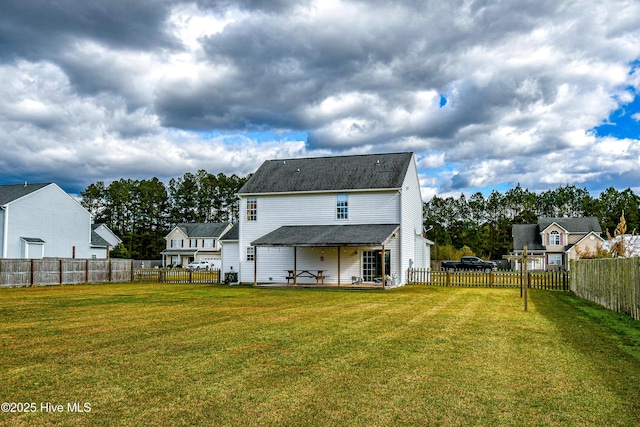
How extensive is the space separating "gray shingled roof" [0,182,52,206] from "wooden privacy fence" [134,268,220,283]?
10.8 meters

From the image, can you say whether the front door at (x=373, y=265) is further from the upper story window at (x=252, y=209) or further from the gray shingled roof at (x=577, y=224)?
the gray shingled roof at (x=577, y=224)

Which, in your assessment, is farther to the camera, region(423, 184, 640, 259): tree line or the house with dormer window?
region(423, 184, 640, 259): tree line

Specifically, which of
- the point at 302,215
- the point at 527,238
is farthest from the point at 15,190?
the point at 527,238

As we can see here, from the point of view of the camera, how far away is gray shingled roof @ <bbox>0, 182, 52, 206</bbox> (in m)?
38.1

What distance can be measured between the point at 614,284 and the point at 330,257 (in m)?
17.4

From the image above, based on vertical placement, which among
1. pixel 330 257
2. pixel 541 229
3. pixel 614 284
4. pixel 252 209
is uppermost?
pixel 252 209

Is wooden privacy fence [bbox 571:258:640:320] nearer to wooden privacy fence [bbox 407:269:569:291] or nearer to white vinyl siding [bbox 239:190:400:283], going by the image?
wooden privacy fence [bbox 407:269:569:291]

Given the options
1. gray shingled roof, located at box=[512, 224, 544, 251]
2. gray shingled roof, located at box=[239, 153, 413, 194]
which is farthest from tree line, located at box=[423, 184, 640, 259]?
gray shingled roof, located at box=[239, 153, 413, 194]

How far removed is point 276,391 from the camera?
6.57m

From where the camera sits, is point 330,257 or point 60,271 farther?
point 60,271

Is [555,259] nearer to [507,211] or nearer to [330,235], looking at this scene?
[507,211]

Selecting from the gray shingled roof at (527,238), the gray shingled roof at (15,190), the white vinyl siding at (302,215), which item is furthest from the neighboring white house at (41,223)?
the gray shingled roof at (527,238)

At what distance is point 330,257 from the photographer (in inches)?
1220

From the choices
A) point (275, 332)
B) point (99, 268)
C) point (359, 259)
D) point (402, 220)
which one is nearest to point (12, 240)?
point (99, 268)
